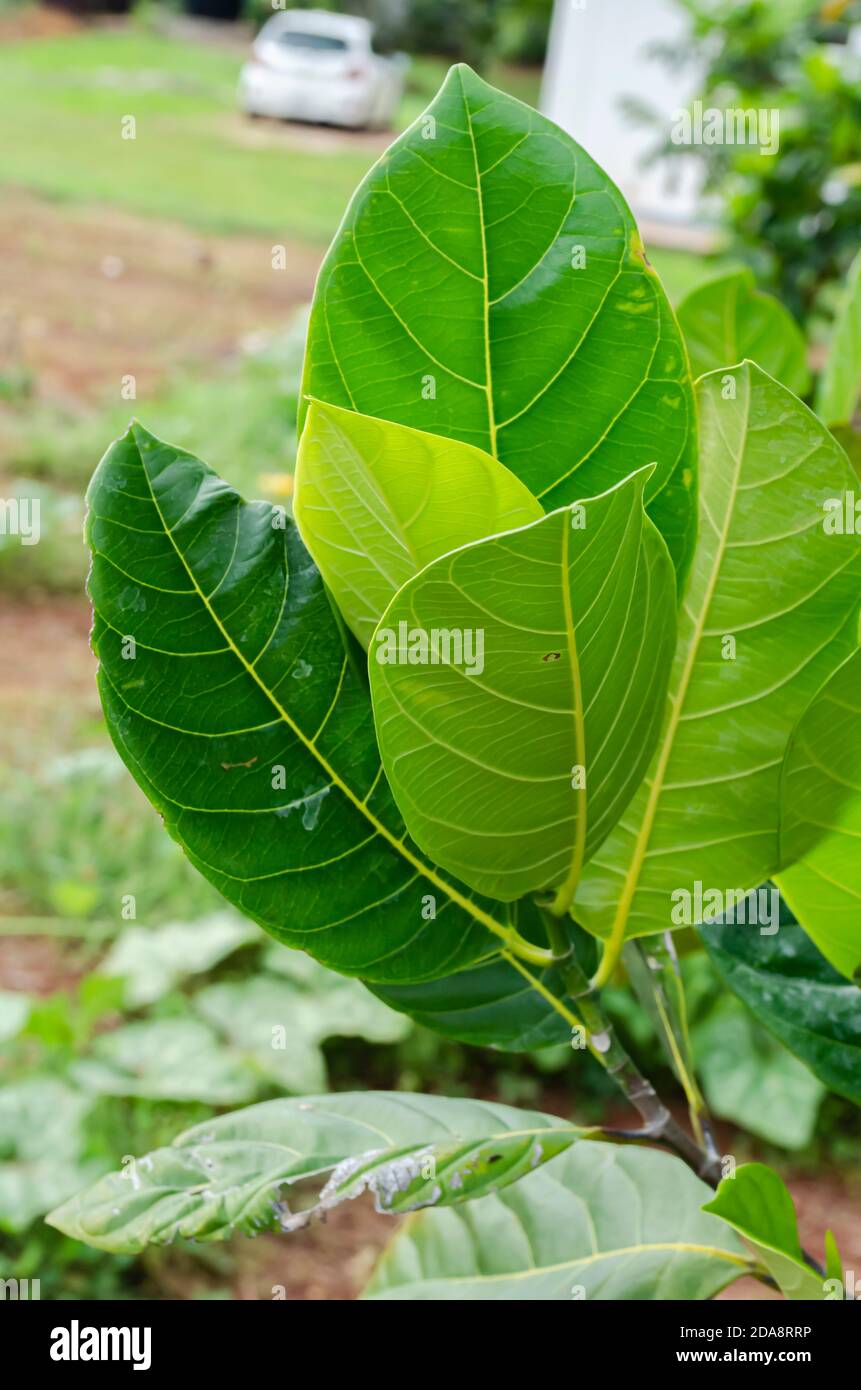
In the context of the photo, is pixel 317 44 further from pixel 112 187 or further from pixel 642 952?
pixel 642 952

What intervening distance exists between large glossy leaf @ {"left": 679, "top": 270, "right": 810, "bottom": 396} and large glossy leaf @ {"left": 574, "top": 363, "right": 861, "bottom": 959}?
0.66 feet

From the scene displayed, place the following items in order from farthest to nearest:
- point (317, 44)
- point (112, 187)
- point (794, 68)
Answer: point (317, 44)
point (112, 187)
point (794, 68)

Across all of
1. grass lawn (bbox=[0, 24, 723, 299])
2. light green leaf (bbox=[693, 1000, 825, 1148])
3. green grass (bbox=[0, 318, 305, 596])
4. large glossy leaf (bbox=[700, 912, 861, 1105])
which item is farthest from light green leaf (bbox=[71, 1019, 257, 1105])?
grass lawn (bbox=[0, 24, 723, 299])

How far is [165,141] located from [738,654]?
29.7 ft

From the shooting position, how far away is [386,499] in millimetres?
317

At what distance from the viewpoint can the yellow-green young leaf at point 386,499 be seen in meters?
0.31

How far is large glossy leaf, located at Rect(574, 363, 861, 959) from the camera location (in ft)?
1.13

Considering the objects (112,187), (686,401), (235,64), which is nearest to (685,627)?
(686,401)

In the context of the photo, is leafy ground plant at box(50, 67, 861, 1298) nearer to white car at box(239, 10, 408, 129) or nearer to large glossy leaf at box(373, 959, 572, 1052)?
large glossy leaf at box(373, 959, 572, 1052)

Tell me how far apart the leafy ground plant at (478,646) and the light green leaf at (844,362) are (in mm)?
183

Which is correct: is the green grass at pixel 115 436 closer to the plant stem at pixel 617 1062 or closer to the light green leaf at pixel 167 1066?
the light green leaf at pixel 167 1066

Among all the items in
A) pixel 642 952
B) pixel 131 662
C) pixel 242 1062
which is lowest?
pixel 242 1062
